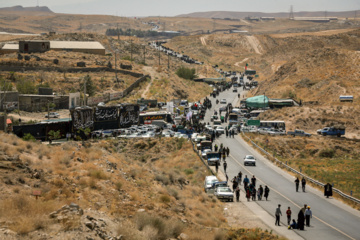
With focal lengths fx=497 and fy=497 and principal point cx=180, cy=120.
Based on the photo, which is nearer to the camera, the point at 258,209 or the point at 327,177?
the point at 258,209

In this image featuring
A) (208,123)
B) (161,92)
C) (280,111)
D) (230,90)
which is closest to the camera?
(208,123)

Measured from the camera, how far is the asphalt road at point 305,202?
957 inches

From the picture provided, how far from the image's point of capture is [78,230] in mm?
14648

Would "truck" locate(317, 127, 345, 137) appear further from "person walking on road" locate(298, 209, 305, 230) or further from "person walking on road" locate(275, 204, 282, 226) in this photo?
"person walking on road" locate(298, 209, 305, 230)

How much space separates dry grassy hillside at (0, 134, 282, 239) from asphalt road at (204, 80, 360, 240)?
13.7 feet

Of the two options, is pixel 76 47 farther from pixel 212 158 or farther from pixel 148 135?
pixel 212 158

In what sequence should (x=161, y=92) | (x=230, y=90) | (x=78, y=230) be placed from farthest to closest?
(x=230, y=90), (x=161, y=92), (x=78, y=230)

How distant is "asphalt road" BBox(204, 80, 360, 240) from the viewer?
79.8 ft

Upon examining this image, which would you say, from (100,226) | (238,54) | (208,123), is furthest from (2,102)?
(238,54)

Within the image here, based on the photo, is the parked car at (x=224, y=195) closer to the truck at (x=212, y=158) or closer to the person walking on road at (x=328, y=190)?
the person walking on road at (x=328, y=190)

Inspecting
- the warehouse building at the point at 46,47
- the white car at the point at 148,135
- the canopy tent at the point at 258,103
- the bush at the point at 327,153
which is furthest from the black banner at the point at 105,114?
the warehouse building at the point at 46,47

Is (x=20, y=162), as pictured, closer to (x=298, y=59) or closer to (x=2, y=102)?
(x=2, y=102)

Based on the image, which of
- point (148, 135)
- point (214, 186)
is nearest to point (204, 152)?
point (148, 135)

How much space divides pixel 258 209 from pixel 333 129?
39.7 m
